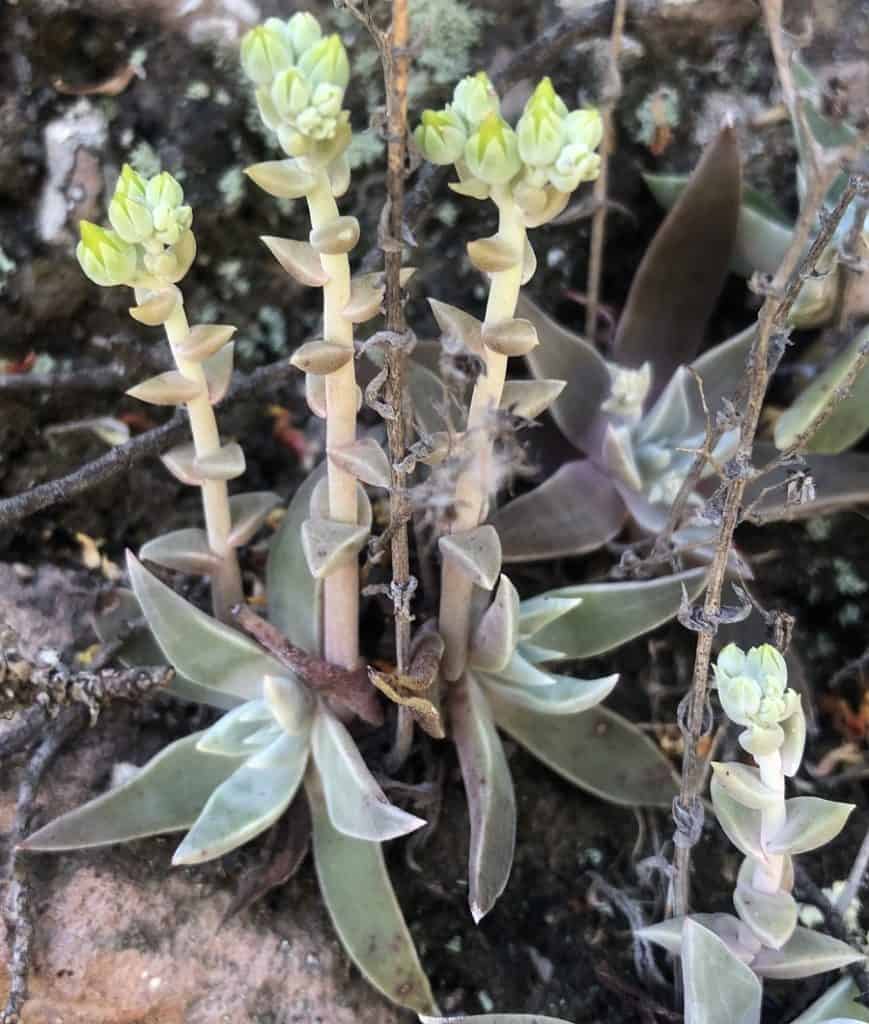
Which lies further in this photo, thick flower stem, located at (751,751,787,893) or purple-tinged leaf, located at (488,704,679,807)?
purple-tinged leaf, located at (488,704,679,807)

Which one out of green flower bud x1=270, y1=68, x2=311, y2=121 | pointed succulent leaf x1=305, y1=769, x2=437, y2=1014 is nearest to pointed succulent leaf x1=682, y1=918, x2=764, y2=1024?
pointed succulent leaf x1=305, y1=769, x2=437, y2=1014

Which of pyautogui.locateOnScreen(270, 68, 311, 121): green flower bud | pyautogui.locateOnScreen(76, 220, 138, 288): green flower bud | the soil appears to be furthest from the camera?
the soil

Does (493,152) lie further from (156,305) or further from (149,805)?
(149,805)

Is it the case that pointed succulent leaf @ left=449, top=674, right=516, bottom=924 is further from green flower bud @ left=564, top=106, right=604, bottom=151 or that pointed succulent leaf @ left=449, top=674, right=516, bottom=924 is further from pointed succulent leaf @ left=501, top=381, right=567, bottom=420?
green flower bud @ left=564, top=106, right=604, bottom=151

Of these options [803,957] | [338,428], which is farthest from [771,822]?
[338,428]

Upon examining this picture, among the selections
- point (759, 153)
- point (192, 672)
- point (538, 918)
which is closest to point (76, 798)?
point (192, 672)

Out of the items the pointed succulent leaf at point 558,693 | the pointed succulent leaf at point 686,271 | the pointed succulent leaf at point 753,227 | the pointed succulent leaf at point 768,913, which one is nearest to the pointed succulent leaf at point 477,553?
the pointed succulent leaf at point 558,693

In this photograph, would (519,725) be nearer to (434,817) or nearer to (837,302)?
(434,817)
